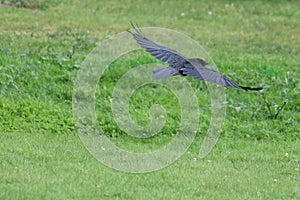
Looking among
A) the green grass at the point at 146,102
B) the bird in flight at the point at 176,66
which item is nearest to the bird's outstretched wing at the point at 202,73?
the bird in flight at the point at 176,66

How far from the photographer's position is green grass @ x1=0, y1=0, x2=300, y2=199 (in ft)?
18.1

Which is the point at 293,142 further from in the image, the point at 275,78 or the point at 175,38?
the point at 175,38

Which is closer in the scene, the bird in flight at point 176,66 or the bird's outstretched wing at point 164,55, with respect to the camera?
the bird in flight at point 176,66

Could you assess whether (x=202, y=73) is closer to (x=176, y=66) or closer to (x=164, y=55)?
(x=176, y=66)

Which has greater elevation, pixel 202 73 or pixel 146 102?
pixel 202 73

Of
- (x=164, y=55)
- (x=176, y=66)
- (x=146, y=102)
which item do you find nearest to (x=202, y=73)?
(x=176, y=66)

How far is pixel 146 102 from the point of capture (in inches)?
310

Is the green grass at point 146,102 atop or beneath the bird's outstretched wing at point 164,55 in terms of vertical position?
beneath

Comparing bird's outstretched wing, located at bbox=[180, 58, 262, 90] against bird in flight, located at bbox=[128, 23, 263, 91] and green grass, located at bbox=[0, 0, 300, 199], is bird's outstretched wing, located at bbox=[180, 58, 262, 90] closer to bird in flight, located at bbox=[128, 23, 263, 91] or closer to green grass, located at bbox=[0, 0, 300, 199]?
bird in flight, located at bbox=[128, 23, 263, 91]

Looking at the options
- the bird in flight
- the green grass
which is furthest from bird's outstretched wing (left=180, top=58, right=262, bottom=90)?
the green grass

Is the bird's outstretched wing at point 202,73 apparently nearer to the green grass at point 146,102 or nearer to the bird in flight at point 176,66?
the bird in flight at point 176,66

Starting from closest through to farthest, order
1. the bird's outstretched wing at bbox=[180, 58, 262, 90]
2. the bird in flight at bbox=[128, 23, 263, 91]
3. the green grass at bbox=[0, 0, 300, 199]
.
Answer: the bird's outstretched wing at bbox=[180, 58, 262, 90] → the bird in flight at bbox=[128, 23, 263, 91] → the green grass at bbox=[0, 0, 300, 199]

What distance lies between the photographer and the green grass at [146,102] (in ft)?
18.1

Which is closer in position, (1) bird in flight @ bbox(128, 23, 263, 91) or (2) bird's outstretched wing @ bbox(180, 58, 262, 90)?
(2) bird's outstretched wing @ bbox(180, 58, 262, 90)
